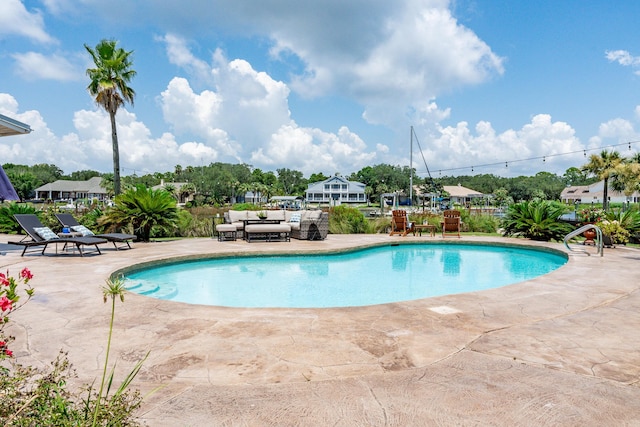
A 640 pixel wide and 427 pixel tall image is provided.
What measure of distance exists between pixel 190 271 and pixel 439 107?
2034cm

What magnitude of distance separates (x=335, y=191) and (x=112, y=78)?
54193mm

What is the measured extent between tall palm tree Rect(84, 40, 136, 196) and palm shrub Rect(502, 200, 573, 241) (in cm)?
1814

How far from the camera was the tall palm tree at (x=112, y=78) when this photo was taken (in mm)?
18875

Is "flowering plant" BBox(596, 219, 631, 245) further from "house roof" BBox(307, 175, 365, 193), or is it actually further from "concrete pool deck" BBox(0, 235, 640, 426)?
"house roof" BBox(307, 175, 365, 193)

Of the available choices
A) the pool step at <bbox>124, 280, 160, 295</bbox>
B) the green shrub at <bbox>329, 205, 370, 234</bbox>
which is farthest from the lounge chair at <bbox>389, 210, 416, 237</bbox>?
the pool step at <bbox>124, 280, 160, 295</bbox>

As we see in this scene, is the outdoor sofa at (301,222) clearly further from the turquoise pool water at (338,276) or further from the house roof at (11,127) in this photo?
the house roof at (11,127)

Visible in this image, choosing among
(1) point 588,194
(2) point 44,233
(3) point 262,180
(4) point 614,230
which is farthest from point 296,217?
(3) point 262,180

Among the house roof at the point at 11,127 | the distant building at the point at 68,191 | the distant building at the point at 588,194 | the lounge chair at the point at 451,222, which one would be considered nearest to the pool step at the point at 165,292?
the house roof at the point at 11,127

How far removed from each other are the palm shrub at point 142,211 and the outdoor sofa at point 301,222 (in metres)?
2.07

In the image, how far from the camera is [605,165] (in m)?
34.2

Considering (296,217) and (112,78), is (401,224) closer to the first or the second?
(296,217)

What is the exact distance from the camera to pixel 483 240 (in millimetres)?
12562

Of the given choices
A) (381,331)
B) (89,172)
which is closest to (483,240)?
(381,331)

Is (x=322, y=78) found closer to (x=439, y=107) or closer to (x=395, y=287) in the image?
(x=439, y=107)
